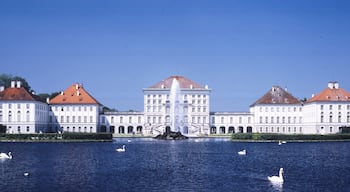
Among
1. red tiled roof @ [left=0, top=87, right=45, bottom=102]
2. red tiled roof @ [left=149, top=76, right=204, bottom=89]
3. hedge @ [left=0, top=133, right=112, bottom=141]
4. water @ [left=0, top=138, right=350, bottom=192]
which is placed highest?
Result: red tiled roof @ [left=149, top=76, right=204, bottom=89]

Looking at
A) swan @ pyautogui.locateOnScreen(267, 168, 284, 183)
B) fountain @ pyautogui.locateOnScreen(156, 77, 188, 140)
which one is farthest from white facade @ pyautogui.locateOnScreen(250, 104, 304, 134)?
swan @ pyautogui.locateOnScreen(267, 168, 284, 183)

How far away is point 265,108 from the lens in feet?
333

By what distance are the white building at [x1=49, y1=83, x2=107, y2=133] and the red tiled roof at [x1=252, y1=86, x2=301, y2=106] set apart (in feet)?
91.5

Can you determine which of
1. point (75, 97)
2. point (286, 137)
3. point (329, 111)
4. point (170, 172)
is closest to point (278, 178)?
point (170, 172)

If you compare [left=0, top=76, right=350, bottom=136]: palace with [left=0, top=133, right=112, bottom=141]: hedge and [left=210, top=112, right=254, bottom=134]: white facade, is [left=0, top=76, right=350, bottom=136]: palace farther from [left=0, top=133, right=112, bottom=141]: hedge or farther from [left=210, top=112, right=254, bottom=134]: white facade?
[left=0, top=133, right=112, bottom=141]: hedge

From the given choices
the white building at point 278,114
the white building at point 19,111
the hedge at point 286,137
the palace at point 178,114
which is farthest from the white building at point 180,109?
the hedge at point 286,137

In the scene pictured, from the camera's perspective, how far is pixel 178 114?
344 feet

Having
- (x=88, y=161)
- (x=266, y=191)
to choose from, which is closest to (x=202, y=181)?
(x=266, y=191)

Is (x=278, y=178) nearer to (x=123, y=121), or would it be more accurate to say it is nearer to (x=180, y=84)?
(x=123, y=121)

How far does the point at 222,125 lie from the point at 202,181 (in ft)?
255

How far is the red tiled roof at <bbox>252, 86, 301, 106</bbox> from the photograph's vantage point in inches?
3986

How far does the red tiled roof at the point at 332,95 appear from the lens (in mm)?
94312

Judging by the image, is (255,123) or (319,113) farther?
(255,123)

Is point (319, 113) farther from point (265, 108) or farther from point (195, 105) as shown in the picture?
point (195, 105)
